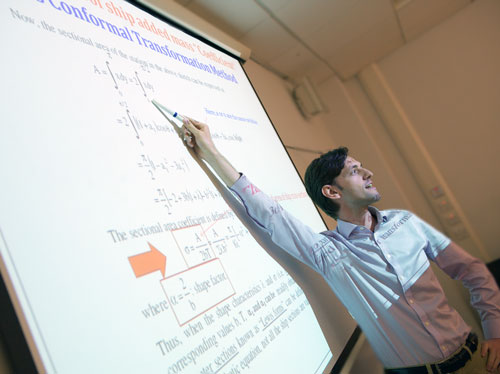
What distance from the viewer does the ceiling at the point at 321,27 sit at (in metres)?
2.07

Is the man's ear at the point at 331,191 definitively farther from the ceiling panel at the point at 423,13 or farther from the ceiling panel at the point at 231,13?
the ceiling panel at the point at 423,13

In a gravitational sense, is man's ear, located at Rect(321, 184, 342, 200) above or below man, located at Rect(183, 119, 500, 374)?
above

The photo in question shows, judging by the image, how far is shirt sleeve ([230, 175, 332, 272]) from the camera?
3.54ft

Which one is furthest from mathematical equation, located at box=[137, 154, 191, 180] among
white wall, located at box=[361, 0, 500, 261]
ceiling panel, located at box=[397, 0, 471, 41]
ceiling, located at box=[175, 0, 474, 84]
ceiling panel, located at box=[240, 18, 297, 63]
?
white wall, located at box=[361, 0, 500, 261]

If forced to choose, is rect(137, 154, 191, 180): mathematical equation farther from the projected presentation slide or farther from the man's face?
the man's face

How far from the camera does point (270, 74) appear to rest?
2746mm

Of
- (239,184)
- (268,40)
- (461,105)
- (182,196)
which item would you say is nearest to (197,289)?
(182,196)

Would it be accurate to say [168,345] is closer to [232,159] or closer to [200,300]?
[200,300]

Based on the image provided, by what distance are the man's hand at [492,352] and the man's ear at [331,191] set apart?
650 mm

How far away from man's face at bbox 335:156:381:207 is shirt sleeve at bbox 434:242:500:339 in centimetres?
35

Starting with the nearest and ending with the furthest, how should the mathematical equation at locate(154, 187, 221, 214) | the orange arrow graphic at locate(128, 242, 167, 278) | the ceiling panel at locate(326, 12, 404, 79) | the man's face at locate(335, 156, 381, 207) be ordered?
1. the orange arrow graphic at locate(128, 242, 167, 278)
2. the mathematical equation at locate(154, 187, 221, 214)
3. the man's face at locate(335, 156, 381, 207)
4. the ceiling panel at locate(326, 12, 404, 79)

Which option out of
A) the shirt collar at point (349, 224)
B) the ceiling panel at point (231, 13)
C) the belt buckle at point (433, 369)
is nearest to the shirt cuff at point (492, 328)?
the belt buckle at point (433, 369)

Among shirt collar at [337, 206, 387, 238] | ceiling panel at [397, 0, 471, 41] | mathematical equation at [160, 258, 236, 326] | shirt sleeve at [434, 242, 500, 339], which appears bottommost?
shirt sleeve at [434, 242, 500, 339]

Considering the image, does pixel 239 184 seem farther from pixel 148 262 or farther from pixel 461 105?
pixel 461 105
